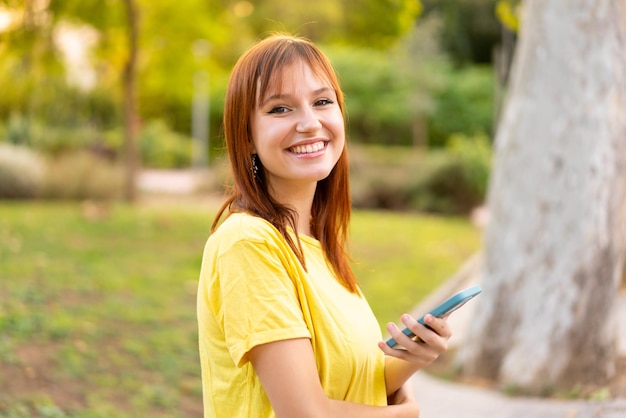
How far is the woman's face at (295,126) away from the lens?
77.6 inches

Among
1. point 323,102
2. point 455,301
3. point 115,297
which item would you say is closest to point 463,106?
point 115,297

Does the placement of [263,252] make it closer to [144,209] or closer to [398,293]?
[398,293]

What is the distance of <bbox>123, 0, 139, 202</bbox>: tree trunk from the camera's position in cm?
1343

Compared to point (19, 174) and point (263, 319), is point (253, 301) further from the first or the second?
point (19, 174)

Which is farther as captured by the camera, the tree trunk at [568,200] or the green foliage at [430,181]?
the green foliage at [430,181]

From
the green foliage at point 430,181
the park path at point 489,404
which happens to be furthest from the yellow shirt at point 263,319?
the green foliage at point 430,181

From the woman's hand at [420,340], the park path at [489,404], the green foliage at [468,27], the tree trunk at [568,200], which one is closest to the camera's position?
the woman's hand at [420,340]

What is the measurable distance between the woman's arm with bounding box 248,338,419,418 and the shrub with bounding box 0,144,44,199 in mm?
12772

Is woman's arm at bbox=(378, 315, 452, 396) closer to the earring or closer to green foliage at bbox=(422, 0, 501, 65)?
the earring

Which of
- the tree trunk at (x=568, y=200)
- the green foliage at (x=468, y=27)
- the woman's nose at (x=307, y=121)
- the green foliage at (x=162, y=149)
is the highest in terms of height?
the green foliage at (x=468, y=27)

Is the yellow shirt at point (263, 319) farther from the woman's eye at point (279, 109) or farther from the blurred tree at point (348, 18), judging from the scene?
the blurred tree at point (348, 18)

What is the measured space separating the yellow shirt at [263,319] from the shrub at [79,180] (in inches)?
498

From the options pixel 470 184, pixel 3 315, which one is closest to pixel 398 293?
pixel 3 315

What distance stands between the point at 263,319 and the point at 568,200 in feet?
14.5
